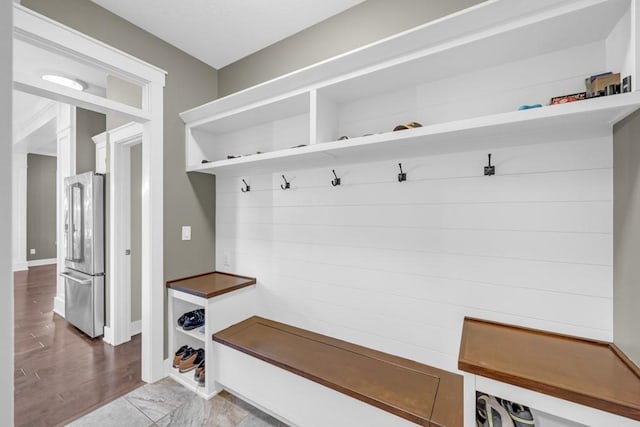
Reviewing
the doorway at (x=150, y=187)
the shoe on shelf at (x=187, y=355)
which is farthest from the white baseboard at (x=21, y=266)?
the shoe on shelf at (x=187, y=355)

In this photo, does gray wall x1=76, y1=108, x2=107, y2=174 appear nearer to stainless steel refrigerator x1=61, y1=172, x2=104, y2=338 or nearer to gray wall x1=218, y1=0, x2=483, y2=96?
stainless steel refrigerator x1=61, y1=172, x2=104, y2=338

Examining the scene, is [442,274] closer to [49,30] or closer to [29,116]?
[49,30]

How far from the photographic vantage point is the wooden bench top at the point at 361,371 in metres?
1.30

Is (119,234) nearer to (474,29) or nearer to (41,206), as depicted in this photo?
(474,29)

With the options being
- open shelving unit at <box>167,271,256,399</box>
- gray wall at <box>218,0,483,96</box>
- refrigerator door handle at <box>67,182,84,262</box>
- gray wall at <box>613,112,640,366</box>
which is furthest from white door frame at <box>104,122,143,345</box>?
gray wall at <box>613,112,640,366</box>

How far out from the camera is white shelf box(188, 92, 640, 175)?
1.09 meters

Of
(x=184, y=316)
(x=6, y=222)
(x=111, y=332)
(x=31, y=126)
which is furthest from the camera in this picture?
(x=31, y=126)

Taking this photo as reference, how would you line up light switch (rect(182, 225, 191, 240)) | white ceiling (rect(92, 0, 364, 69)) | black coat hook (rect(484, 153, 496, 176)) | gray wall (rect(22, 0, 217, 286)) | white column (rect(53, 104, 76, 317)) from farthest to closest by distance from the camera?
white column (rect(53, 104, 76, 317)), light switch (rect(182, 225, 191, 240)), gray wall (rect(22, 0, 217, 286)), white ceiling (rect(92, 0, 364, 69)), black coat hook (rect(484, 153, 496, 176))

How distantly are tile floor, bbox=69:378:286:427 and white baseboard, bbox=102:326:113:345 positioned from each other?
46.2 inches

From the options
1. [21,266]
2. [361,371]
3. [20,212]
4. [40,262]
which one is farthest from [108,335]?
[40,262]

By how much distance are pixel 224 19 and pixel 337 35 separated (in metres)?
0.84

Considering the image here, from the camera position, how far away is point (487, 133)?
1.38 meters

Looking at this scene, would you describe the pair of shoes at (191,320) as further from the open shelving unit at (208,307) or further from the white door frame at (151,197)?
the white door frame at (151,197)

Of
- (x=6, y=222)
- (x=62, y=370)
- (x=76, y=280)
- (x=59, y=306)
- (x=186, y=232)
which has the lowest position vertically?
(x=62, y=370)
